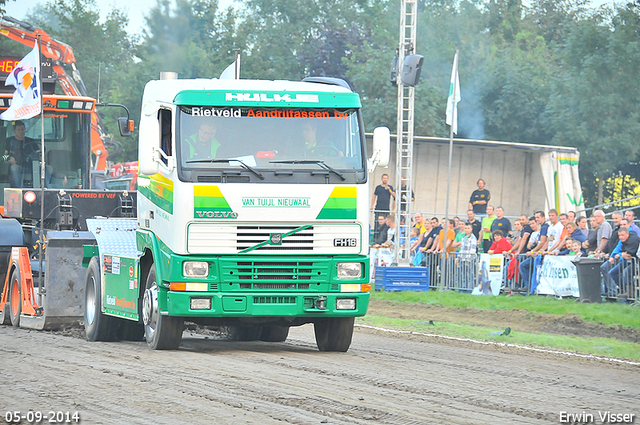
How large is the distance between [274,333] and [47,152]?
254 inches

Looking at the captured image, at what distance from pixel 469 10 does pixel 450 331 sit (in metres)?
55.0

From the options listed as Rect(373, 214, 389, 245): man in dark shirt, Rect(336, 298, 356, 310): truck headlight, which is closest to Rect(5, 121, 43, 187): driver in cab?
Rect(336, 298, 356, 310): truck headlight

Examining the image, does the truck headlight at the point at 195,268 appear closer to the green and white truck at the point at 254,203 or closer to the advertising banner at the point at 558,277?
the green and white truck at the point at 254,203

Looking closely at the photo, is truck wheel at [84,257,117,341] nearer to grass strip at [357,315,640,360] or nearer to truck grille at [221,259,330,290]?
truck grille at [221,259,330,290]

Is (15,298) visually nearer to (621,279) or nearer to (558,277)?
(558,277)

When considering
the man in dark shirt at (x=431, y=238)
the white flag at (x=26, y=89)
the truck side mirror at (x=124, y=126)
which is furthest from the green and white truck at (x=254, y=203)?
the man in dark shirt at (x=431, y=238)

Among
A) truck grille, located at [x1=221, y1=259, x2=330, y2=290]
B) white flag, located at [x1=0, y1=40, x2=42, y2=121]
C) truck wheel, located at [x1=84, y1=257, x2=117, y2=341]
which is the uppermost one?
white flag, located at [x1=0, y1=40, x2=42, y2=121]

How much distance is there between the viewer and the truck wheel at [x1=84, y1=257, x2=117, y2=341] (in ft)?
43.0

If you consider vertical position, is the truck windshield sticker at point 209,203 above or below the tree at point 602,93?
below

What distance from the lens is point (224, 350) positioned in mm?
11875

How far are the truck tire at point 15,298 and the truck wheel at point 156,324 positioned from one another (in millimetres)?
4017

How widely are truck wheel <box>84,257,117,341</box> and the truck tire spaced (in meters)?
1.85

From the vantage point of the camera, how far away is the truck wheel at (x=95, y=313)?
13102 mm

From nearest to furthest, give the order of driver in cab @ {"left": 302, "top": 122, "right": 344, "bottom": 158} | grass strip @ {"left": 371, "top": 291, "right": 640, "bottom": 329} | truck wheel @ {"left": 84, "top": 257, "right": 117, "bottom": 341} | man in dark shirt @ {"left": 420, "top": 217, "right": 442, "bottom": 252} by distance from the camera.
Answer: driver in cab @ {"left": 302, "top": 122, "right": 344, "bottom": 158} → truck wheel @ {"left": 84, "top": 257, "right": 117, "bottom": 341} → grass strip @ {"left": 371, "top": 291, "right": 640, "bottom": 329} → man in dark shirt @ {"left": 420, "top": 217, "right": 442, "bottom": 252}
